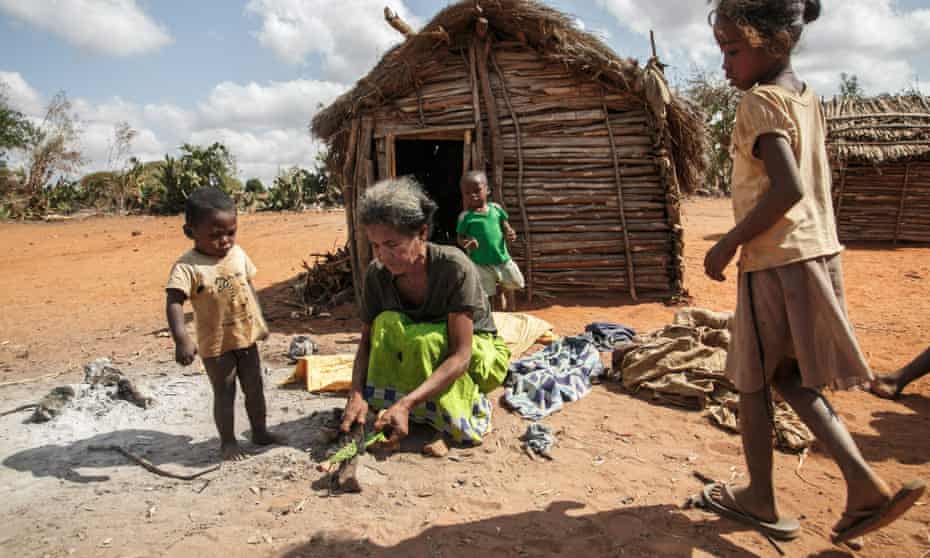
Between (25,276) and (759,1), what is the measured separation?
11278mm

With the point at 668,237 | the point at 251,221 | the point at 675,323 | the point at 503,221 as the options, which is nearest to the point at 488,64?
the point at 503,221

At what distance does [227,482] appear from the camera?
2.57m

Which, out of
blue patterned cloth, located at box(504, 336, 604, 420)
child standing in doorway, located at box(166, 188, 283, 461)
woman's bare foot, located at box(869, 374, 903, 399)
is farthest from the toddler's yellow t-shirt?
woman's bare foot, located at box(869, 374, 903, 399)

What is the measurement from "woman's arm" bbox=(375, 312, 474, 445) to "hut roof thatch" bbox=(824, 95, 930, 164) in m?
10.2

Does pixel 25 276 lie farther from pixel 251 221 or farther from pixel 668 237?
pixel 668 237

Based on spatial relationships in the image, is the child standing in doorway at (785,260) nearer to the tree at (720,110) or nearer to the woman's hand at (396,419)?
the woman's hand at (396,419)

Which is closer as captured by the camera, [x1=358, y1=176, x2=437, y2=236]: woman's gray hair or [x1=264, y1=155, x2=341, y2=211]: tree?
[x1=358, y1=176, x2=437, y2=236]: woman's gray hair

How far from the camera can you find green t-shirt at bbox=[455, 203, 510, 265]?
5.00 meters

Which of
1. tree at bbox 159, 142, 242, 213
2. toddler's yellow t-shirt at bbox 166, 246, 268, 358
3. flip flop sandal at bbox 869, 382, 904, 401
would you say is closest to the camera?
toddler's yellow t-shirt at bbox 166, 246, 268, 358

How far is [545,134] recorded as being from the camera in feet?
21.4

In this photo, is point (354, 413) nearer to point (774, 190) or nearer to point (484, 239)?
point (774, 190)

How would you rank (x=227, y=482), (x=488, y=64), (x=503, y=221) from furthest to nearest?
(x=488, y=64) < (x=503, y=221) < (x=227, y=482)

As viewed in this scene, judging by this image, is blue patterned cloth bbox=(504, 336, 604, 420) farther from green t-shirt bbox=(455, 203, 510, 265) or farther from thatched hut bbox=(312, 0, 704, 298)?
thatched hut bbox=(312, 0, 704, 298)

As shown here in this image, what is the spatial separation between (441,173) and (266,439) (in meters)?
7.98
